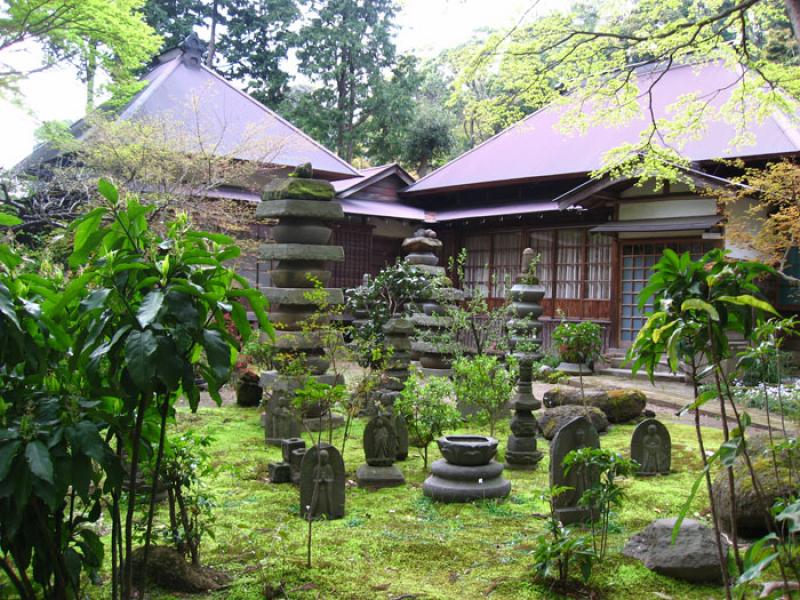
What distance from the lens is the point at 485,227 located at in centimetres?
1962

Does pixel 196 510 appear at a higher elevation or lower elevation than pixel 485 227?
lower

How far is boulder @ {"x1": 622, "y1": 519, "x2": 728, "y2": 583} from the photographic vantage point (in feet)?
13.4

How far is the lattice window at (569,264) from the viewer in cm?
1741

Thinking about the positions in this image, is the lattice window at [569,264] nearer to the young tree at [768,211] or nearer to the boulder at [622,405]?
the young tree at [768,211]

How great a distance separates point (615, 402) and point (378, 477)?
177 inches

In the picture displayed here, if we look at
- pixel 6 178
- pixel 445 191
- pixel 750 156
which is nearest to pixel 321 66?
pixel 445 191

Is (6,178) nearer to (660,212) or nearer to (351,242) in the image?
(351,242)

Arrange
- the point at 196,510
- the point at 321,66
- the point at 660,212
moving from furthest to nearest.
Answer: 1. the point at 321,66
2. the point at 660,212
3. the point at 196,510

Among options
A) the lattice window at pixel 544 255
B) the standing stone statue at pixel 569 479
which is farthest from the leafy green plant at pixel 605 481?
the lattice window at pixel 544 255

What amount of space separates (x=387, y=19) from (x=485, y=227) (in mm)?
12088

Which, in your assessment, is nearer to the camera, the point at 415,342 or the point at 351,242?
the point at 415,342

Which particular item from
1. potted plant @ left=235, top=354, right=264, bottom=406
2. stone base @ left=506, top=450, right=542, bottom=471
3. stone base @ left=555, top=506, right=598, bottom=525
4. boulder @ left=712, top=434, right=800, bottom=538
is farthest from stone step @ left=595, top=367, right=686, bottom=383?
stone base @ left=555, top=506, right=598, bottom=525

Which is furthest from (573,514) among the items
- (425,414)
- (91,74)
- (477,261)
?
(91,74)

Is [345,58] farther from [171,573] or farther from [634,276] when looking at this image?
[171,573]
